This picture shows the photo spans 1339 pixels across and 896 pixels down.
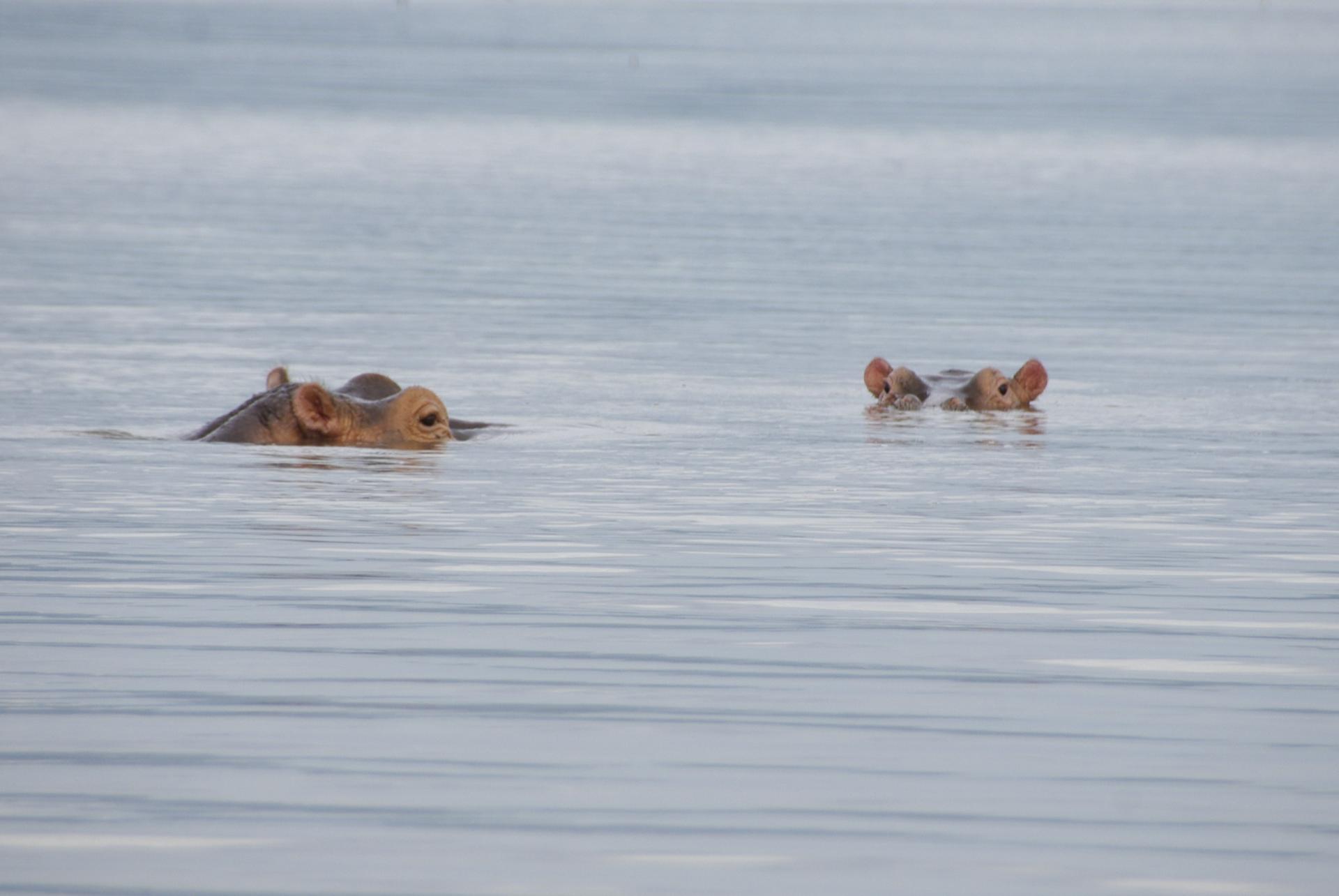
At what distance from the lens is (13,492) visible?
11.0 m

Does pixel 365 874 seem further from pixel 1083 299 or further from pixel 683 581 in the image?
pixel 1083 299

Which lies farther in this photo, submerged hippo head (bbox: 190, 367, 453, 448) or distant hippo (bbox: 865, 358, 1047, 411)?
distant hippo (bbox: 865, 358, 1047, 411)

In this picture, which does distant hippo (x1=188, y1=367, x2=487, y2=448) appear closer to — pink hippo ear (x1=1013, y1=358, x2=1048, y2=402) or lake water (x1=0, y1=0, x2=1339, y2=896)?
lake water (x1=0, y1=0, x2=1339, y2=896)

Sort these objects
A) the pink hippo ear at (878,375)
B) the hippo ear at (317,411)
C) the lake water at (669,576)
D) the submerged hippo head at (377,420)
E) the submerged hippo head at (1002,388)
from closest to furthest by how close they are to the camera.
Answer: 1. the lake water at (669,576)
2. the hippo ear at (317,411)
3. the submerged hippo head at (377,420)
4. the submerged hippo head at (1002,388)
5. the pink hippo ear at (878,375)

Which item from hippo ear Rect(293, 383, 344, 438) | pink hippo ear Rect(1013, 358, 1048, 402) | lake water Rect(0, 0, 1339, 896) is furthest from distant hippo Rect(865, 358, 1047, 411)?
hippo ear Rect(293, 383, 344, 438)

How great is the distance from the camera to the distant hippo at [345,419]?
12.3m

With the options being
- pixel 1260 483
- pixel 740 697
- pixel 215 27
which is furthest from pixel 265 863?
pixel 215 27

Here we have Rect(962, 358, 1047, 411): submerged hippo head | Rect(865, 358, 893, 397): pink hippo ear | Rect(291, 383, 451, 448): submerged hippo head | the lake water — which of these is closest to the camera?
the lake water

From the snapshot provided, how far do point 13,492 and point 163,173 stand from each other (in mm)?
30839

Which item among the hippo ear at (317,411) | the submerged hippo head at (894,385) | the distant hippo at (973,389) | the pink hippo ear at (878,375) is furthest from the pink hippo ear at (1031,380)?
the hippo ear at (317,411)

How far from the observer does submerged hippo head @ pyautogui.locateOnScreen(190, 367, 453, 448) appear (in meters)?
12.3

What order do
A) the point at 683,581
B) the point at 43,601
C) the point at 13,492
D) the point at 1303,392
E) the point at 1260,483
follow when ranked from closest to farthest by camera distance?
the point at 43,601 → the point at 683,581 → the point at 13,492 → the point at 1260,483 → the point at 1303,392

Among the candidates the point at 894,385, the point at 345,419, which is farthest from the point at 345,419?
the point at 894,385

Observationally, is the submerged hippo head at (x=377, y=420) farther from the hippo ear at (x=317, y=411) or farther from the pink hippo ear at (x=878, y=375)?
the pink hippo ear at (x=878, y=375)
